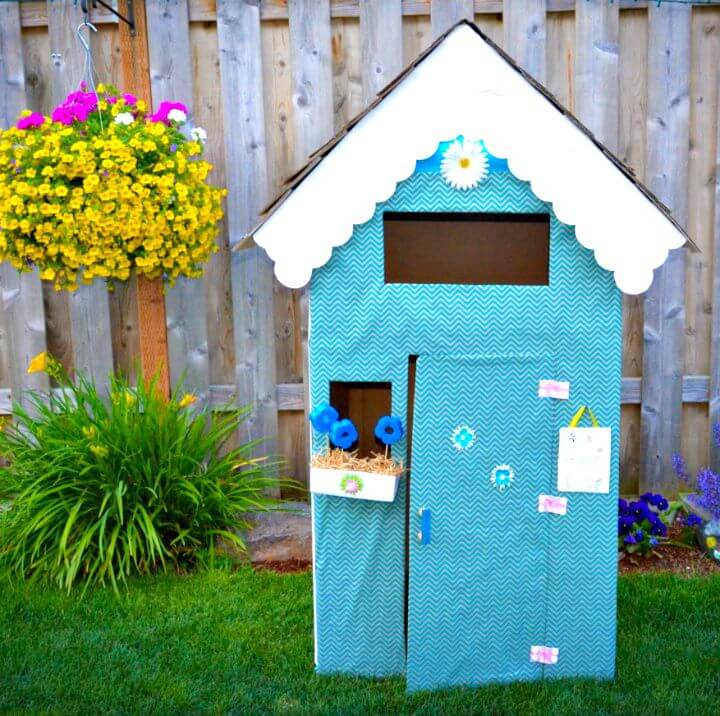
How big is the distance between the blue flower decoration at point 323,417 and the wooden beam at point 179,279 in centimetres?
140

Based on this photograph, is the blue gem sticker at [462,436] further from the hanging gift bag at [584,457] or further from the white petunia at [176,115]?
the white petunia at [176,115]

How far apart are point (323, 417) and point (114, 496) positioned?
130 centimetres

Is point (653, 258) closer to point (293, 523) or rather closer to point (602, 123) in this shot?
point (602, 123)

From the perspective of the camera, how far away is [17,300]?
4230 mm

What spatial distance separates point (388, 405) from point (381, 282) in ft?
2.55

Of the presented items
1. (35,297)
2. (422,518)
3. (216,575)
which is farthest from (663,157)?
(35,297)

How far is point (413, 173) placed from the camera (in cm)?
259

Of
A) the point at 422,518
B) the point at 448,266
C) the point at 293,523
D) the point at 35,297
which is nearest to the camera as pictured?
the point at 422,518

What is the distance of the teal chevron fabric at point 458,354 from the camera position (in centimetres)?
262

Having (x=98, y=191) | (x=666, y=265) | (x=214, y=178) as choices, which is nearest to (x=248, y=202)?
(x=214, y=178)

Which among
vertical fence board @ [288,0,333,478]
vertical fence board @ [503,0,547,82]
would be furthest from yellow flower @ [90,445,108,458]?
vertical fence board @ [503,0,547,82]

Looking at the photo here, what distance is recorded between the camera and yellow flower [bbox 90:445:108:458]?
347 centimetres

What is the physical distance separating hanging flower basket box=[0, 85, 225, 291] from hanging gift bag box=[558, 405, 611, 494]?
1601mm

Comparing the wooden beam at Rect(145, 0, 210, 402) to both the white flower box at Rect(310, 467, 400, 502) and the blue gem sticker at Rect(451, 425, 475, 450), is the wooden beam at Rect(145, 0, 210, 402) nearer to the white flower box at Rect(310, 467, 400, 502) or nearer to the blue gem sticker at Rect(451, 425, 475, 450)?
the white flower box at Rect(310, 467, 400, 502)
